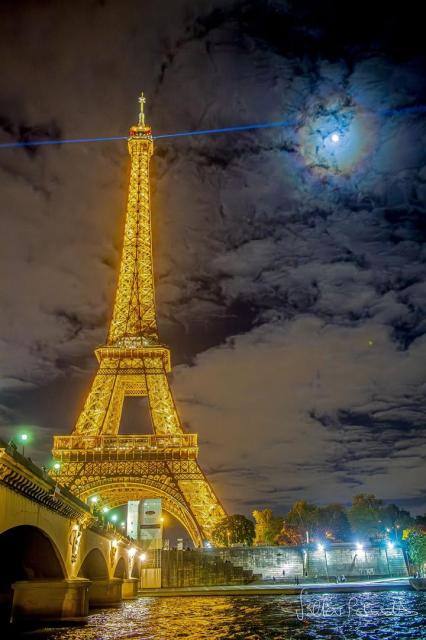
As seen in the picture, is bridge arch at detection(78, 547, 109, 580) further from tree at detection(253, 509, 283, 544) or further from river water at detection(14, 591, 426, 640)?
tree at detection(253, 509, 283, 544)

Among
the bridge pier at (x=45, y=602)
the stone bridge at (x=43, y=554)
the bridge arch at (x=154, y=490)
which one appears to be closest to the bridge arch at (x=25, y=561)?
the stone bridge at (x=43, y=554)

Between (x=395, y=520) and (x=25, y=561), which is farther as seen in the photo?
(x=395, y=520)

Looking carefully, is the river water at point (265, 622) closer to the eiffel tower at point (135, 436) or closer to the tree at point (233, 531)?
the eiffel tower at point (135, 436)

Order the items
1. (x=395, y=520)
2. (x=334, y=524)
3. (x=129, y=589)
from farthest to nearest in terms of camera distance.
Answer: (x=395, y=520)
(x=334, y=524)
(x=129, y=589)

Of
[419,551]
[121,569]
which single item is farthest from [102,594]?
[419,551]

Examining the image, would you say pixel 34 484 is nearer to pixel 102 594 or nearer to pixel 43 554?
pixel 43 554

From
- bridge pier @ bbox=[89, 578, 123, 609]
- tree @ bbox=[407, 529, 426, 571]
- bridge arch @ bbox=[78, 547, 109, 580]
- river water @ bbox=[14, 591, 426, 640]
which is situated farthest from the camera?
tree @ bbox=[407, 529, 426, 571]

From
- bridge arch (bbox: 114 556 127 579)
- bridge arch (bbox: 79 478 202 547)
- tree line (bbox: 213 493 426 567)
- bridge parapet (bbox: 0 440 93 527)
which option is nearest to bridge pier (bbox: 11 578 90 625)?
bridge parapet (bbox: 0 440 93 527)
